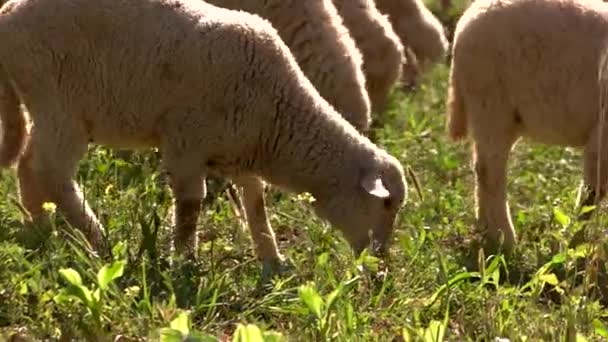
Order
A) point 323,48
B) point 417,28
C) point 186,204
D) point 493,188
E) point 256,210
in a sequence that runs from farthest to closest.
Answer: point 417,28, point 493,188, point 323,48, point 256,210, point 186,204

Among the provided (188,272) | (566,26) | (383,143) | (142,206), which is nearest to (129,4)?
(142,206)

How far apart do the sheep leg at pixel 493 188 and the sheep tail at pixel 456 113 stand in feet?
0.58

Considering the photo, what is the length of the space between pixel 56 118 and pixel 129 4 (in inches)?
26.3

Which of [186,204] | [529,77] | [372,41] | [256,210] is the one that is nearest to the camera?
[186,204]

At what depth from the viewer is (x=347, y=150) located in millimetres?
6715

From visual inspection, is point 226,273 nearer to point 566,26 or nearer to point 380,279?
point 380,279

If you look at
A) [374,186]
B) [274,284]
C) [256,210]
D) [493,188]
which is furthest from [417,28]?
[274,284]

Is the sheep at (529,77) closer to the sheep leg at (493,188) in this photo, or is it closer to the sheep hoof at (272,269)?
the sheep leg at (493,188)

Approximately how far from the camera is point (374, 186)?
6.55m

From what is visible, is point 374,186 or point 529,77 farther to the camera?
point 529,77

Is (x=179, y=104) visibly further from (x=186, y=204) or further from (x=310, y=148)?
(x=310, y=148)

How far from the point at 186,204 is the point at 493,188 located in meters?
2.16

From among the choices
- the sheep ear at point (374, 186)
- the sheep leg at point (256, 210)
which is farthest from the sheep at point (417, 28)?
the sheep ear at point (374, 186)

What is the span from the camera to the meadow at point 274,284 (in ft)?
15.6
